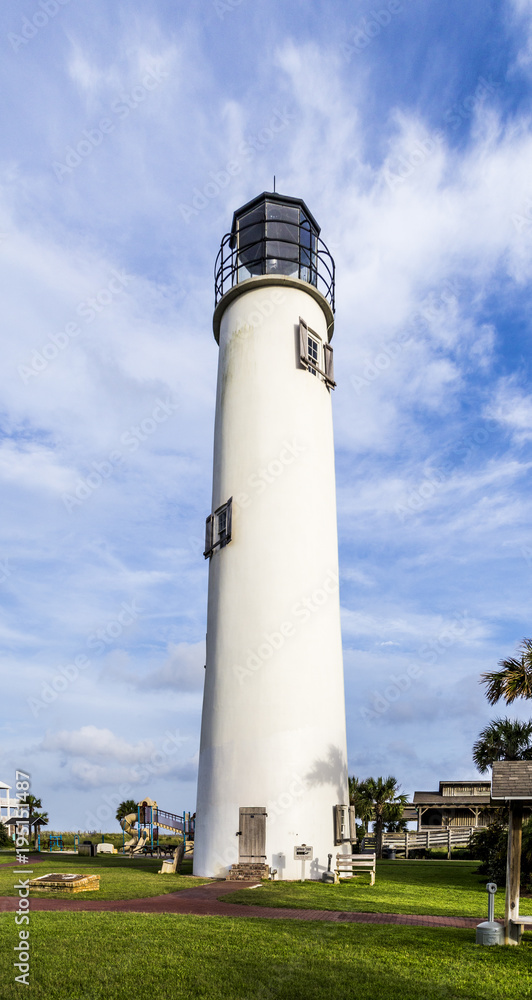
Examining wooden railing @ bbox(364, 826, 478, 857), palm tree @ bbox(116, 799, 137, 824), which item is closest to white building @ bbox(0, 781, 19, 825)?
palm tree @ bbox(116, 799, 137, 824)

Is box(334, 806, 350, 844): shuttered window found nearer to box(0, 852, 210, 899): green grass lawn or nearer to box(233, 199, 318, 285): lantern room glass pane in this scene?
box(0, 852, 210, 899): green grass lawn

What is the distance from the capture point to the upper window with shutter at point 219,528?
2364 cm

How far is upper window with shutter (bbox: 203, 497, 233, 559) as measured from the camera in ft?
77.6

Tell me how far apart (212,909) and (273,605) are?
353 inches

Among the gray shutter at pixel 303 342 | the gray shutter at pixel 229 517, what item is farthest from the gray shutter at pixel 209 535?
the gray shutter at pixel 303 342

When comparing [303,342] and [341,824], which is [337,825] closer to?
[341,824]

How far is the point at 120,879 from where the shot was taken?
20562 mm

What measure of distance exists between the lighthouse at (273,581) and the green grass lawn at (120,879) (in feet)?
5.00

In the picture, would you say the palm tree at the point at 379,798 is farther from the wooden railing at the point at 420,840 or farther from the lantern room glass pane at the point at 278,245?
the lantern room glass pane at the point at 278,245

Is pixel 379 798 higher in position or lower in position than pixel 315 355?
lower

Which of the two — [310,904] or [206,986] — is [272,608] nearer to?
[310,904]

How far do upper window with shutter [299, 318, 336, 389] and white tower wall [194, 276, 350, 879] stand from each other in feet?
0.80

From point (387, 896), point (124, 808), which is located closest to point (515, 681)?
point (387, 896)

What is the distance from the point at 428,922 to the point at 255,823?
23.5 feet
